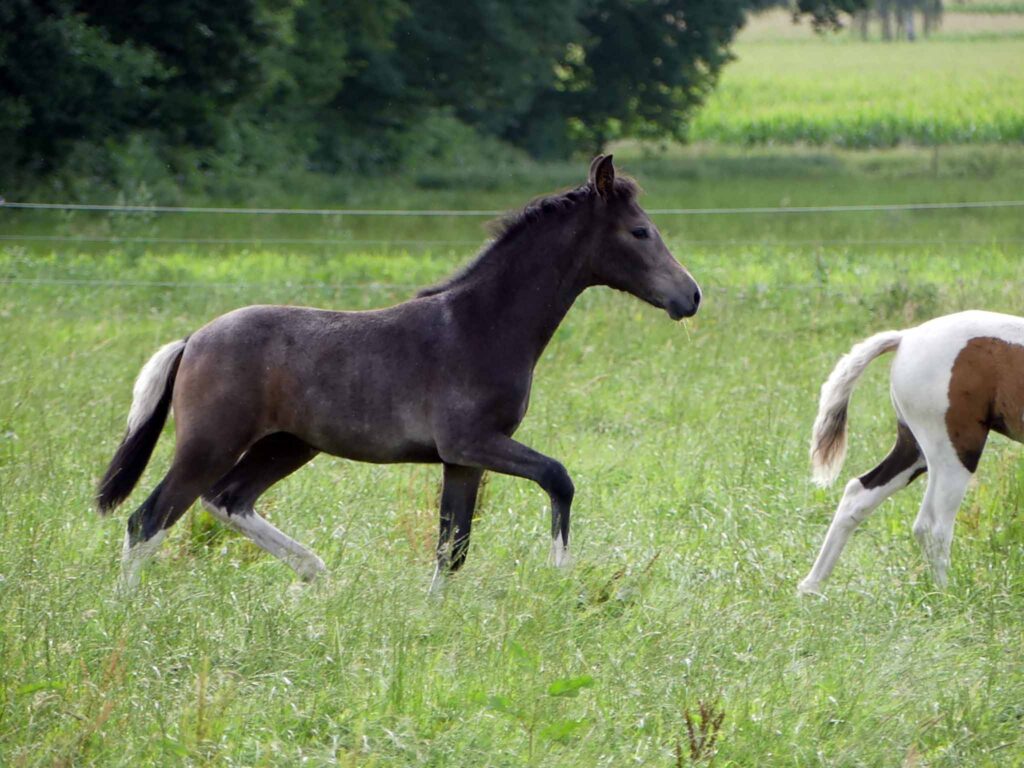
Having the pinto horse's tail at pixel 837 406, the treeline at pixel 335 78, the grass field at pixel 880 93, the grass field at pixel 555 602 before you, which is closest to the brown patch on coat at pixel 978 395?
the pinto horse's tail at pixel 837 406

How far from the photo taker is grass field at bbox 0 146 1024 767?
3.80 meters

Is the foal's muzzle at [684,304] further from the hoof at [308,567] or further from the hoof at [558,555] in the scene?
the hoof at [308,567]

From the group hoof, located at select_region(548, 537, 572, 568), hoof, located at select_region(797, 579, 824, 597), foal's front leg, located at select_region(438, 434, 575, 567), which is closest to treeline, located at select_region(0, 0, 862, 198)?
foal's front leg, located at select_region(438, 434, 575, 567)

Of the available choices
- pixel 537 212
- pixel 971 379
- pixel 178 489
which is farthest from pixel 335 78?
pixel 971 379

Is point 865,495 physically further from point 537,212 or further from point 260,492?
point 260,492

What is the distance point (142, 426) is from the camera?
214 inches

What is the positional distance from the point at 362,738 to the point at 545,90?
32.8 m

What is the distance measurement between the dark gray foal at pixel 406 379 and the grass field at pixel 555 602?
0.89 ft

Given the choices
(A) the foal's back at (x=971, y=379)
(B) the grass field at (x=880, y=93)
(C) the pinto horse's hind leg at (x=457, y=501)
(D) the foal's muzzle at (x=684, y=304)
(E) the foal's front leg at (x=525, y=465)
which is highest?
(D) the foal's muzzle at (x=684, y=304)

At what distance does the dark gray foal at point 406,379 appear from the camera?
205 inches

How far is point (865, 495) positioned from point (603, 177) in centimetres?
171

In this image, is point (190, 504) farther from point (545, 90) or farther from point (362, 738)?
point (545, 90)

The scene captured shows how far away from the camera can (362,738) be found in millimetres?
3621

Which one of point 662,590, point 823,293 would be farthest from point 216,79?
point 662,590
